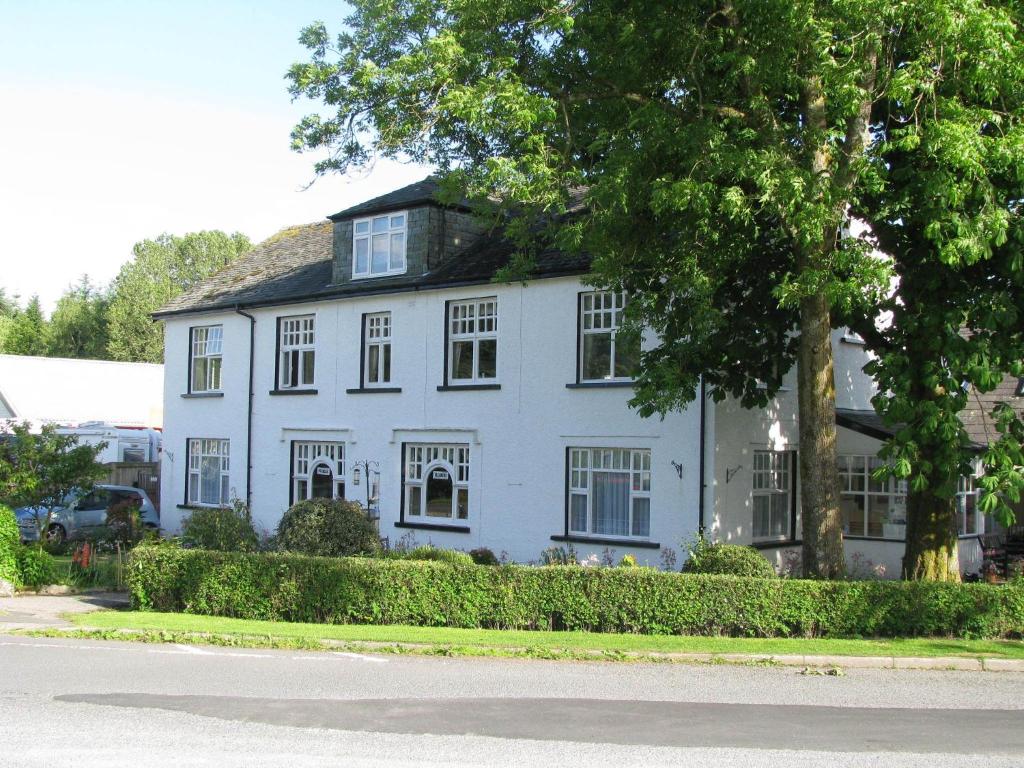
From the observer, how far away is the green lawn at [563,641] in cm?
1352

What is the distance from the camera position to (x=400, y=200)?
25.9 m

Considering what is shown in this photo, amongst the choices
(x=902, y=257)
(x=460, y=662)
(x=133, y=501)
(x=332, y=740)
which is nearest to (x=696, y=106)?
(x=902, y=257)

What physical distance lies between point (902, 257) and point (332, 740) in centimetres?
1119

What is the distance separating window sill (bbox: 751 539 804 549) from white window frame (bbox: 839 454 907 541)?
1178mm

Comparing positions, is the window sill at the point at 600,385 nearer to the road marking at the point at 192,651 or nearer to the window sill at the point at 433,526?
the window sill at the point at 433,526

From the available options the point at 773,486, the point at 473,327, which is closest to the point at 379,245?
the point at 473,327

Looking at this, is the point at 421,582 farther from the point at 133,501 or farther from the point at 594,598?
the point at 133,501

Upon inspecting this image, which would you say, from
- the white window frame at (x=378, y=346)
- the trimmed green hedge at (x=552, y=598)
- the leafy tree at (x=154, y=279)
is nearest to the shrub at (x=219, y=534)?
the trimmed green hedge at (x=552, y=598)

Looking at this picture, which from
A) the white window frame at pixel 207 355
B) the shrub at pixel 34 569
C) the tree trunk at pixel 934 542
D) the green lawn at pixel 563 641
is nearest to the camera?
the green lawn at pixel 563 641

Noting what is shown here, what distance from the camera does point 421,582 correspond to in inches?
634

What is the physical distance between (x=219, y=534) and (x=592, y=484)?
24.4 feet

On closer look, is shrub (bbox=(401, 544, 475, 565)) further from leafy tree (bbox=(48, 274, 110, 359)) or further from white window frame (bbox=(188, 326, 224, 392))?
leafy tree (bbox=(48, 274, 110, 359))

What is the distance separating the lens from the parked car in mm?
29141

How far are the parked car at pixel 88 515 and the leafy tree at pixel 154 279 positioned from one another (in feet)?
122
